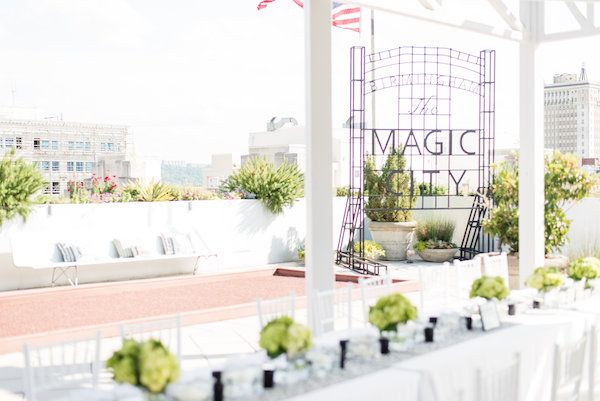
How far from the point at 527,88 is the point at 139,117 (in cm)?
6600

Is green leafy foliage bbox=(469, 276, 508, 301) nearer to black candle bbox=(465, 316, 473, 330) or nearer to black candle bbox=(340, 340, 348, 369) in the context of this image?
black candle bbox=(465, 316, 473, 330)

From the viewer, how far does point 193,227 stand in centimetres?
1181

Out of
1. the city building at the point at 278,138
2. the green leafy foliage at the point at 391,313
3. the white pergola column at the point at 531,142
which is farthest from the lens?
the city building at the point at 278,138

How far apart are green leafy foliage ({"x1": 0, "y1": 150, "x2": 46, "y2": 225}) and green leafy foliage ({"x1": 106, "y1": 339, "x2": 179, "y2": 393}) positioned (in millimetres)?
7458

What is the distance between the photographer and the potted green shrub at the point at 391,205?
13.0m

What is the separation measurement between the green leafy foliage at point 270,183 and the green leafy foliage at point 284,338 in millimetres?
8991

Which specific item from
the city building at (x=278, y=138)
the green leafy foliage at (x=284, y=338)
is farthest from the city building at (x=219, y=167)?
the green leafy foliage at (x=284, y=338)

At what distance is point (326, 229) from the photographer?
19.7ft

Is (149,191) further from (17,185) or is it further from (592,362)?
(592,362)

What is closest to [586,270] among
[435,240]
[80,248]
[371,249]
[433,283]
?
[433,283]

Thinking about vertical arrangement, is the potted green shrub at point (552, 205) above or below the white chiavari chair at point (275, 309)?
above

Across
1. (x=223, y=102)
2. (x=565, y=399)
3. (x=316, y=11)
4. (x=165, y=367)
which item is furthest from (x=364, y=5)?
(x=223, y=102)

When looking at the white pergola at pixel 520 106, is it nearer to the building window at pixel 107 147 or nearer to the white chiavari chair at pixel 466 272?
the white chiavari chair at pixel 466 272

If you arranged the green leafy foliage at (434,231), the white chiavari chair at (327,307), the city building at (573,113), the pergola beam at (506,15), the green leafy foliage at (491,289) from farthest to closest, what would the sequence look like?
the city building at (573,113), the green leafy foliage at (434,231), the pergola beam at (506,15), the white chiavari chair at (327,307), the green leafy foliage at (491,289)
